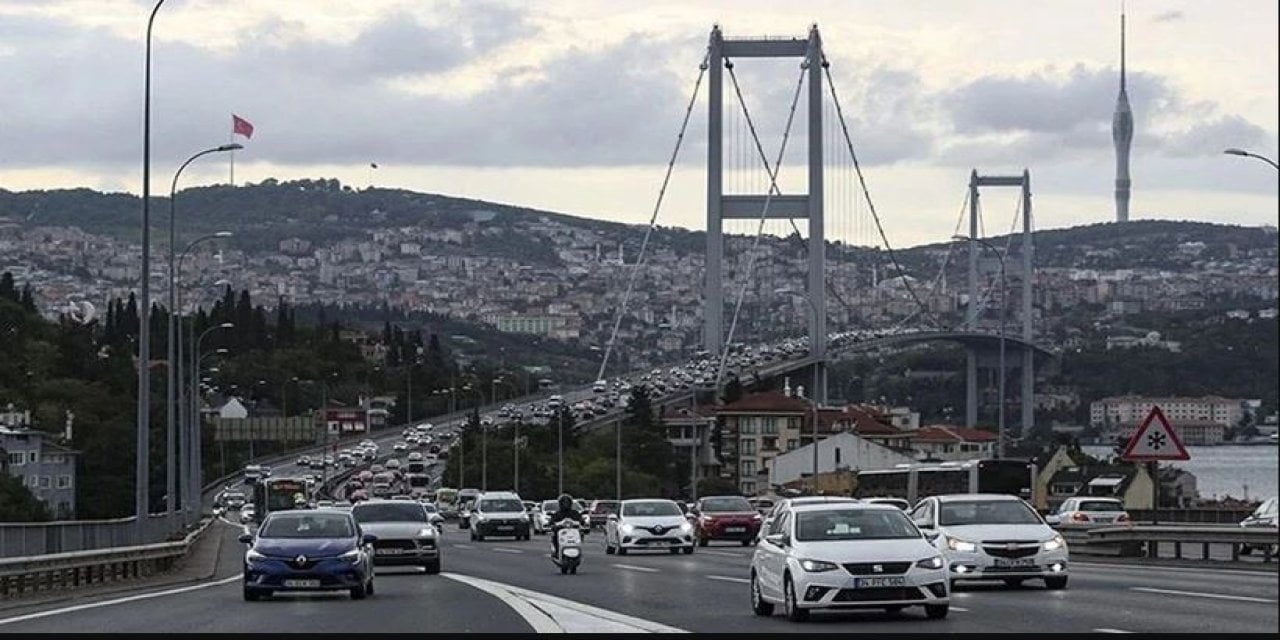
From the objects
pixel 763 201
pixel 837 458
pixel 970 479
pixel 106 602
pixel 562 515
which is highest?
pixel 763 201

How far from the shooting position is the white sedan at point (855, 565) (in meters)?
26.2

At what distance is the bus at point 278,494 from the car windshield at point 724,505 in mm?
24598

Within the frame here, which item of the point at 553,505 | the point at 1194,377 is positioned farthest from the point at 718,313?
the point at 1194,377

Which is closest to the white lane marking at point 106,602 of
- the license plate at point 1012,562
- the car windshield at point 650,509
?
the license plate at point 1012,562

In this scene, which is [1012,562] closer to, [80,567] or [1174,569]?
[1174,569]

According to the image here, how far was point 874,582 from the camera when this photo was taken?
86.1 feet

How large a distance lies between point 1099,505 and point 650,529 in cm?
1657

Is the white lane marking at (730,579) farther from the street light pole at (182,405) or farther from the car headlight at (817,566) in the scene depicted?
the street light pole at (182,405)

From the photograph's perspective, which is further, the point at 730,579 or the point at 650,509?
the point at 650,509

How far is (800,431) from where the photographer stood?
5344 inches

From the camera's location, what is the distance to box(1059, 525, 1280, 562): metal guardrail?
4403cm

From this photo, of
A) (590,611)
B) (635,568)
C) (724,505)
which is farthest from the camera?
(724,505)

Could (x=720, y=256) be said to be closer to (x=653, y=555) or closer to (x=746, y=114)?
(x=746, y=114)

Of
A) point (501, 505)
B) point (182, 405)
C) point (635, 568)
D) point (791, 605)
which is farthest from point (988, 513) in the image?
point (182, 405)
